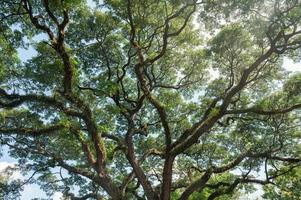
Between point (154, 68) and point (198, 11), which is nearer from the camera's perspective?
point (198, 11)

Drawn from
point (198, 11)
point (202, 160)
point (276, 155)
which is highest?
point (198, 11)

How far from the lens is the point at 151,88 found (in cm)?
1616

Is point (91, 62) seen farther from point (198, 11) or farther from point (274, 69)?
point (274, 69)

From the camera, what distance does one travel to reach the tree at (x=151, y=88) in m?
13.0

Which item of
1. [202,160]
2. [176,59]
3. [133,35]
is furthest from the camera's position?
[202,160]

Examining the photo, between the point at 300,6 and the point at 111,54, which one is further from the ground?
the point at 111,54

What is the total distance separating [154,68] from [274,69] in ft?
16.2

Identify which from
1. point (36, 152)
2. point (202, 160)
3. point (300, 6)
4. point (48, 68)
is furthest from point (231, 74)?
point (36, 152)

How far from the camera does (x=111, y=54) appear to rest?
612 inches

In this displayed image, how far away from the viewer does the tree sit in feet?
42.8

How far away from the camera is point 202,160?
719 inches

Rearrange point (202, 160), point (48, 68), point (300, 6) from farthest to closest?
point (202, 160)
point (48, 68)
point (300, 6)

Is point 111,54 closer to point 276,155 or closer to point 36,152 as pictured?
point 36,152

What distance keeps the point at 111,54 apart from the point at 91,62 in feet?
2.79
